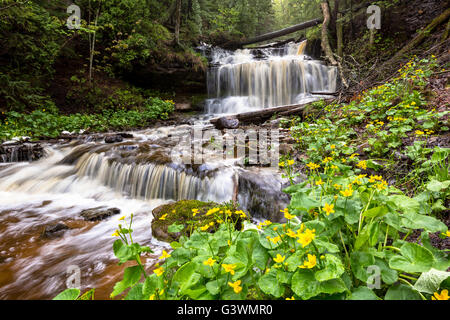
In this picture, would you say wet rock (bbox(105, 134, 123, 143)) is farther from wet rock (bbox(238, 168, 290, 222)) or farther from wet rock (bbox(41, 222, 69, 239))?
wet rock (bbox(238, 168, 290, 222))

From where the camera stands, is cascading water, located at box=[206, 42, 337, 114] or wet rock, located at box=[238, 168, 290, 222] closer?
wet rock, located at box=[238, 168, 290, 222]

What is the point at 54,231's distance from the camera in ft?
11.0

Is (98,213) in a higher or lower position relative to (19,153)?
lower

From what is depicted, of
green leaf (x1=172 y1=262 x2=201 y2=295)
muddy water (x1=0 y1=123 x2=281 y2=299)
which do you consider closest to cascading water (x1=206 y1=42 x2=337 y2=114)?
muddy water (x1=0 y1=123 x2=281 y2=299)

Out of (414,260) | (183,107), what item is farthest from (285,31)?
(414,260)

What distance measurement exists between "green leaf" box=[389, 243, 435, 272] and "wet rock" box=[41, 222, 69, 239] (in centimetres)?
402

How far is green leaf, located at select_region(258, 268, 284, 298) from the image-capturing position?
103 cm

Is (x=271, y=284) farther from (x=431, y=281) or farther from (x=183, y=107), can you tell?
(x=183, y=107)

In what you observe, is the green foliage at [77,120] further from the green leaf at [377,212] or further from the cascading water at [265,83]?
the green leaf at [377,212]

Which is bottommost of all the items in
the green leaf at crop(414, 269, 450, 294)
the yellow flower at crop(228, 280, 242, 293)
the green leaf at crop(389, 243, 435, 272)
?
the yellow flower at crop(228, 280, 242, 293)

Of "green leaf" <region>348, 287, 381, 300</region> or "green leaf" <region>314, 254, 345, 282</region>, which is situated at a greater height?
"green leaf" <region>314, 254, 345, 282</region>

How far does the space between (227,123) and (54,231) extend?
19.1 ft

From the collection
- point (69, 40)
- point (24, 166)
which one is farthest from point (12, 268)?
point (69, 40)
